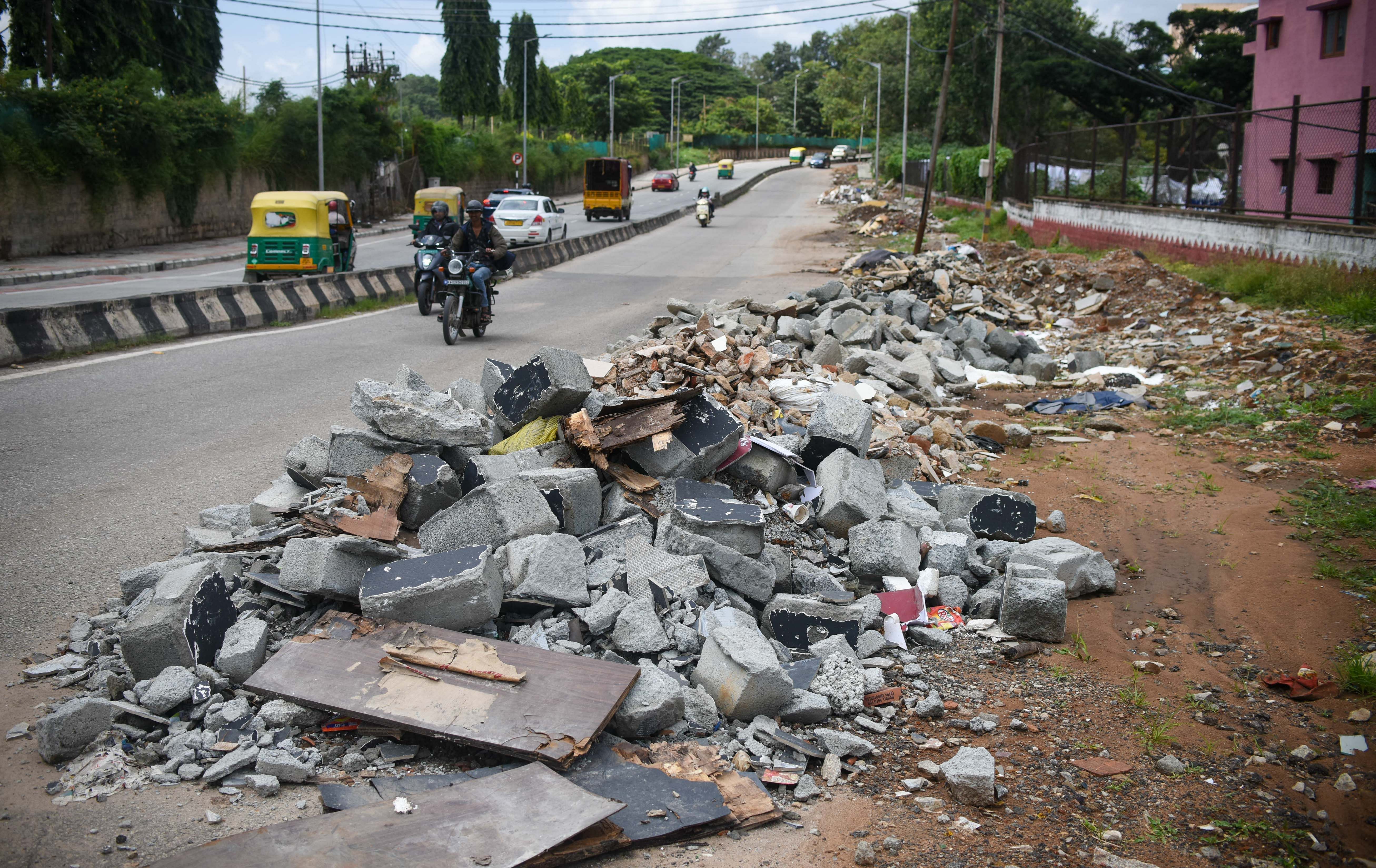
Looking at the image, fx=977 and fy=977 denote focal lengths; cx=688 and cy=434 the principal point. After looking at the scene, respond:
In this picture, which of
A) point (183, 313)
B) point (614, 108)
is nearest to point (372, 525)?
point (183, 313)

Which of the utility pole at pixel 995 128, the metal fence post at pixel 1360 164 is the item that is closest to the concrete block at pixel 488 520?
the metal fence post at pixel 1360 164

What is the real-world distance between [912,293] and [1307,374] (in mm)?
6458

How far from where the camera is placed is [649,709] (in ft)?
12.9

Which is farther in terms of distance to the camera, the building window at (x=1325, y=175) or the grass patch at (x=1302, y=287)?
the building window at (x=1325, y=175)

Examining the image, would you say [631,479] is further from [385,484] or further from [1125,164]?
[1125,164]

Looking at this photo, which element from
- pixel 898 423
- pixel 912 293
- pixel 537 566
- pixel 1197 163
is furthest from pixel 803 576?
pixel 1197 163

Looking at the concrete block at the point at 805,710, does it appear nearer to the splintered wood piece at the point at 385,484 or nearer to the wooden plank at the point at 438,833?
the wooden plank at the point at 438,833

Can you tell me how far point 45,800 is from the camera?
3.41 metres

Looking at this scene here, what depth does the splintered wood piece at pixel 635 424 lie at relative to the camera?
19.6 ft

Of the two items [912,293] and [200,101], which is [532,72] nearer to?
[200,101]

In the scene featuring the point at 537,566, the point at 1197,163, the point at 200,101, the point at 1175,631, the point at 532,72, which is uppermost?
the point at 532,72

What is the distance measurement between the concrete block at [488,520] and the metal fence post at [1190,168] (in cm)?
1806

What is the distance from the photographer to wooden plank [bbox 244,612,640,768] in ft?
12.0

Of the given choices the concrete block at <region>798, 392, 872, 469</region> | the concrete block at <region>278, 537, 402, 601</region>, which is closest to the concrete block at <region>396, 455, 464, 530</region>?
the concrete block at <region>278, 537, 402, 601</region>
